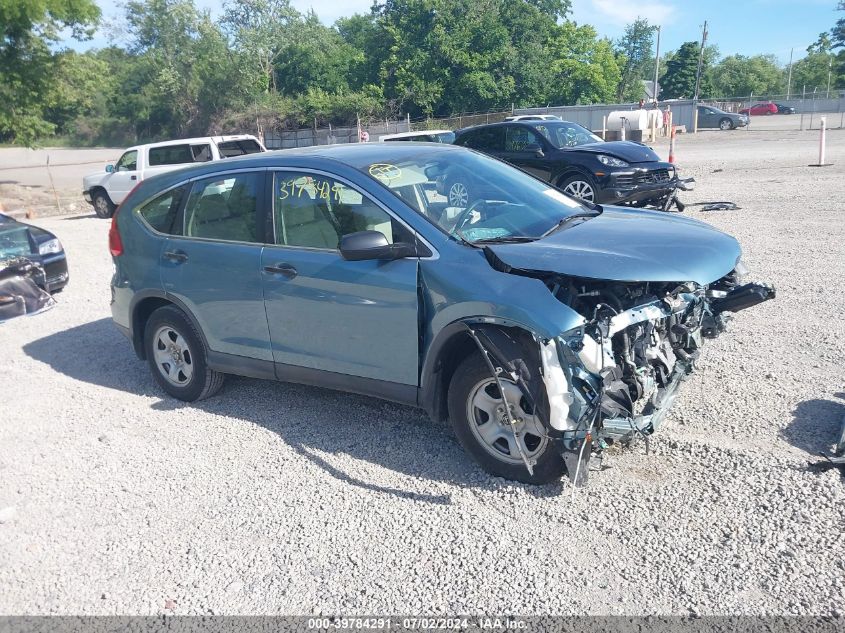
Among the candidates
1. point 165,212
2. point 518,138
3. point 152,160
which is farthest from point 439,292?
point 152,160

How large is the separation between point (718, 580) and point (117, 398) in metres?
4.68

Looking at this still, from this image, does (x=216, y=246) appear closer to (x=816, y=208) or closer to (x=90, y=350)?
(x=90, y=350)

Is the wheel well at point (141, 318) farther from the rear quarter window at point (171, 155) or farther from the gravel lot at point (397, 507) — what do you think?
the rear quarter window at point (171, 155)

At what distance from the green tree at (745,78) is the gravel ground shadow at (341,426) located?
9212 cm

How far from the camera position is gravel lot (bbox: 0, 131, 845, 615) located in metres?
3.20

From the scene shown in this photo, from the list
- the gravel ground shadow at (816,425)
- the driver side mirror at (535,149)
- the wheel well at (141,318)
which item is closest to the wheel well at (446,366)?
the gravel ground shadow at (816,425)

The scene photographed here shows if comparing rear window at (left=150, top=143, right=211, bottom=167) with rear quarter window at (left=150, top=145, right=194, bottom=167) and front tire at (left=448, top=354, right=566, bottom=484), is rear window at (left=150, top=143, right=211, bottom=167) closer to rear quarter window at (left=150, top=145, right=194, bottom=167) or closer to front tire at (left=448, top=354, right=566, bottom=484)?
rear quarter window at (left=150, top=145, right=194, bottom=167)

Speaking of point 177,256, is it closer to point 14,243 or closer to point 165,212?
point 165,212

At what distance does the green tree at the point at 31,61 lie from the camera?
24.7 metres

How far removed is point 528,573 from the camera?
3281 millimetres

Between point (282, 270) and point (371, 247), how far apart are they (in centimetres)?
89

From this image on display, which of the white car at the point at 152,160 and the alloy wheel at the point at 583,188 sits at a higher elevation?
the white car at the point at 152,160

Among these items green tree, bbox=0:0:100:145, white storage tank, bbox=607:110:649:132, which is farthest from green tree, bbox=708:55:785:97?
green tree, bbox=0:0:100:145

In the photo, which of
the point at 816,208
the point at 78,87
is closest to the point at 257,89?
the point at 78,87
